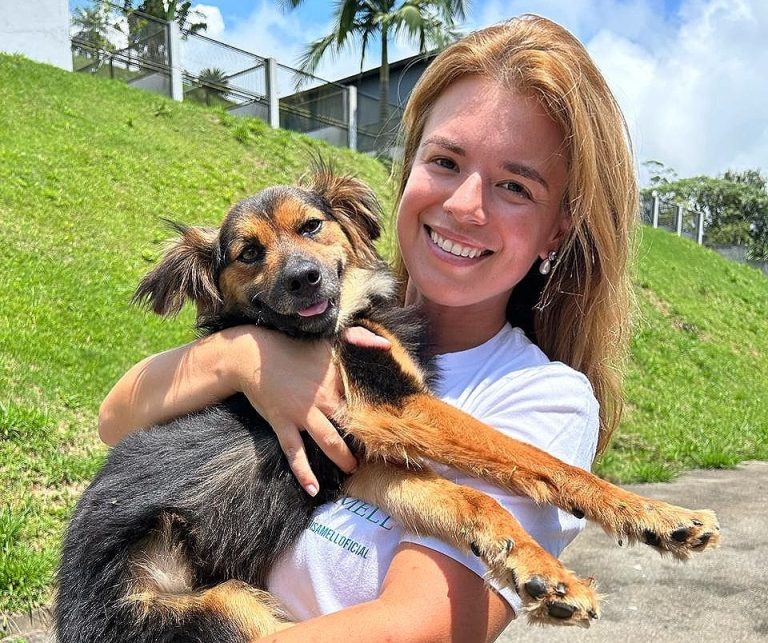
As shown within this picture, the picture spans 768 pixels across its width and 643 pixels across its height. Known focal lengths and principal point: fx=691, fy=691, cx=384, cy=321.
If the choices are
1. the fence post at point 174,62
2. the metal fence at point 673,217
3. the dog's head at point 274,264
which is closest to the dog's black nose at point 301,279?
the dog's head at point 274,264

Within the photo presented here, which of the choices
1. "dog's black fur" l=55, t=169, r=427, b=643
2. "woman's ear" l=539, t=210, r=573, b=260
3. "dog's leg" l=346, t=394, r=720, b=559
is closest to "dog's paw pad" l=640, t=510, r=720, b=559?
"dog's leg" l=346, t=394, r=720, b=559

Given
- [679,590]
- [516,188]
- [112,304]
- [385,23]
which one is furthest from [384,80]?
[516,188]

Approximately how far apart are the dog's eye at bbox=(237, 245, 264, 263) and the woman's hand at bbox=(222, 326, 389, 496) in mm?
425

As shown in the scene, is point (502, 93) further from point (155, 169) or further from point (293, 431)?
point (155, 169)

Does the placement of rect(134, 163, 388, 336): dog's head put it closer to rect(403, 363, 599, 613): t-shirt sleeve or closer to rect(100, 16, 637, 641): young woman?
rect(100, 16, 637, 641): young woman

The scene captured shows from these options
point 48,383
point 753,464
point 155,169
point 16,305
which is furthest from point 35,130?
point 753,464

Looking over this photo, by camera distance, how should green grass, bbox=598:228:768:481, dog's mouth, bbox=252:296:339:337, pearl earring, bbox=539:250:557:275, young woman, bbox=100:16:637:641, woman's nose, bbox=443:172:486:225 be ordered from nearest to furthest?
young woman, bbox=100:16:637:641
woman's nose, bbox=443:172:486:225
pearl earring, bbox=539:250:557:275
dog's mouth, bbox=252:296:339:337
green grass, bbox=598:228:768:481

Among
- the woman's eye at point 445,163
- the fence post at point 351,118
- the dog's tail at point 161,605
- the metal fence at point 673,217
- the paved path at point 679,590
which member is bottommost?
the metal fence at point 673,217

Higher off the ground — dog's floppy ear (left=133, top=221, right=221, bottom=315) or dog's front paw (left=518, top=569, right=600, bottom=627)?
dog's floppy ear (left=133, top=221, right=221, bottom=315)

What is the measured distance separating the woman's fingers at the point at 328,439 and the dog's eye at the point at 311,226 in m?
0.96

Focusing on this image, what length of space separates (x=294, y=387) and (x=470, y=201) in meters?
0.74

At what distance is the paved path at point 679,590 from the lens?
383 centimetres

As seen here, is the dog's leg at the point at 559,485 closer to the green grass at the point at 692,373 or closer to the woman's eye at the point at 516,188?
the woman's eye at the point at 516,188

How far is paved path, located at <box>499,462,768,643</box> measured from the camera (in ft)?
12.6
